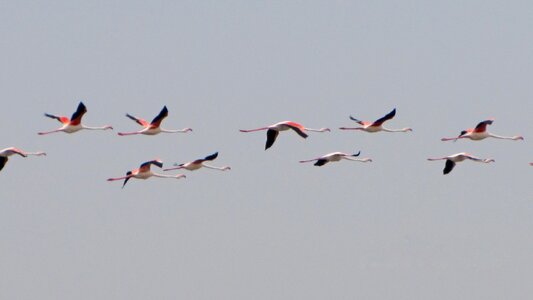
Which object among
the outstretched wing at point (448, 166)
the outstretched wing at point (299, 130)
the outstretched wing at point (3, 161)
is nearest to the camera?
the outstretched wing at point (299, 130)

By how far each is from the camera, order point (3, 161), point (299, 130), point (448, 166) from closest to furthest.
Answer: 1. point (299, 130)
2. point (3, 161)
3. point (448, 166)

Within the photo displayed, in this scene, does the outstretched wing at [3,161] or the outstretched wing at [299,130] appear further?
the outstretched wing at [3,161]

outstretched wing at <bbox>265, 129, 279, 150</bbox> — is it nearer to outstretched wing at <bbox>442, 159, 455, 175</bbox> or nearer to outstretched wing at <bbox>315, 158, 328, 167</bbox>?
outstretched wing at <bbox>315, 158, 328, 167</bbox>

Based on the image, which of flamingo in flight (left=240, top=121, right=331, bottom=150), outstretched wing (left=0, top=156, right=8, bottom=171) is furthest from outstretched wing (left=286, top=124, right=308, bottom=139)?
outstretched wing (left=0, top=156, right=8, bottom=171)

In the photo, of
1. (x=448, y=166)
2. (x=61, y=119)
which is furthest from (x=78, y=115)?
(x=448, y=166)

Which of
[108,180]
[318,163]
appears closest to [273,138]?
[318,163]

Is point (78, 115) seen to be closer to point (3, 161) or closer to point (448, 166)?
point (3, 161)

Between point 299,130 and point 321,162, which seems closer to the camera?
point 299,130

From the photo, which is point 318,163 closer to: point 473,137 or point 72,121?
point 473,137

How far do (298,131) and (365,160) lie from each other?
6.46m

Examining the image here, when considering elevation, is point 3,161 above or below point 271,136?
below

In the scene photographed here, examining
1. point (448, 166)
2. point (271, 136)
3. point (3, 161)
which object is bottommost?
point (3, 161)

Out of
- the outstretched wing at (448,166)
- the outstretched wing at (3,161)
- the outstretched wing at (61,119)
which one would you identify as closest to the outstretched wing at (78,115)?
the outstretched wing at (61,119)

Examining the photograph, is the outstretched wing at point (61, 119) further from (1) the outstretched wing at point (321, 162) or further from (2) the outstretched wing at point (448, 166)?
(2) the outstretched wing at point (448, 166)
